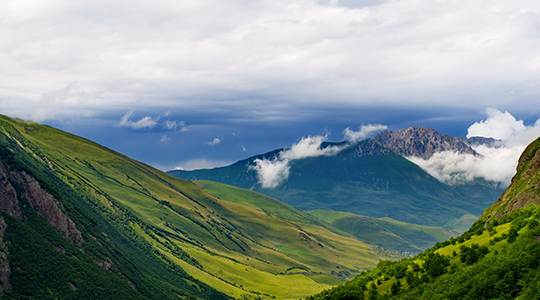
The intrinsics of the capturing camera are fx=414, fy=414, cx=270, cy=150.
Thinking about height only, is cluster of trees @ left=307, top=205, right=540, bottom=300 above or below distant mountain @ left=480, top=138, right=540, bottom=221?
below

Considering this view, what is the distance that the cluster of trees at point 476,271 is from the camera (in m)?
49.2

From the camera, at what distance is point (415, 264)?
73188mm

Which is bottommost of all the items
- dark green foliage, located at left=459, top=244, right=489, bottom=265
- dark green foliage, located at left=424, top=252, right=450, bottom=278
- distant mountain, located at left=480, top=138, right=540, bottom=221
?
dark green foliage, located at left=424, top=252, right=450, bottom=278

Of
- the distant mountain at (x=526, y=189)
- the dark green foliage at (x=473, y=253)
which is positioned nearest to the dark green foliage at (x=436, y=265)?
the dark green foliage at (x=473, y=253)

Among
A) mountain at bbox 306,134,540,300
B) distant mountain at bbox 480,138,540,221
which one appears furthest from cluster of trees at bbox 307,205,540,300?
distant mountain at bbox 480,138,540,221

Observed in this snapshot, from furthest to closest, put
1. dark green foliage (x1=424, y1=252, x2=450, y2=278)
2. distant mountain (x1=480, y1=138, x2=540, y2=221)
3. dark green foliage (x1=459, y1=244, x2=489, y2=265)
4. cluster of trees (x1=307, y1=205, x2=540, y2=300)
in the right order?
distant mountain (x1=480, y1=138, x2=540, y2=221), dark green foliage (x1=424, y1=252, x2=450, y2=278), dark green foliage (x1=459, y1=244, x2=489, y2=265), cluster of trees (x1=307, y1=205, x2=540, y2=300)

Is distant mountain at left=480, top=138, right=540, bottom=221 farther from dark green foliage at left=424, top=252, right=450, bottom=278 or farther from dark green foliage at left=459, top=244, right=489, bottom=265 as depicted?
dark green foliage at left=424, top=252, right=450, bottom=278

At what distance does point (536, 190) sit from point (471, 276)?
115ft

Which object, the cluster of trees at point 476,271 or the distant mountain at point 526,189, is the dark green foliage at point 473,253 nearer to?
the cluster of trees at point 476,271

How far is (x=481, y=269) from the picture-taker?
55.7 meters

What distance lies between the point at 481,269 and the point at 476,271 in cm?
73

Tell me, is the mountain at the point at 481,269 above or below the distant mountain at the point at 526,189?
below

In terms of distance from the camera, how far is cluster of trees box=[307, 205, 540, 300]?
4925cm

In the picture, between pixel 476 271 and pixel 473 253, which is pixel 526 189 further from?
pixel 476 271
